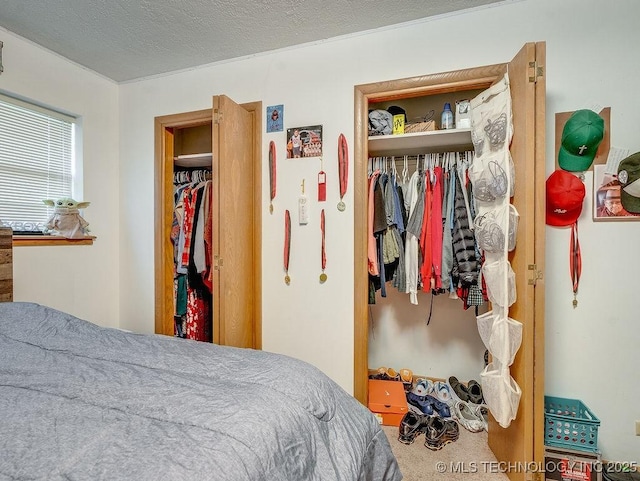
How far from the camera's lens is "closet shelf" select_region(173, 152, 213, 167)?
2379 millimetres

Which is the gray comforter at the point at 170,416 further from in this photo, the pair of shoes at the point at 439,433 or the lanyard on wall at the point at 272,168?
the lanyard on wall at the point at 272,168

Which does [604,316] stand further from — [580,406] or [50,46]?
[50,46]


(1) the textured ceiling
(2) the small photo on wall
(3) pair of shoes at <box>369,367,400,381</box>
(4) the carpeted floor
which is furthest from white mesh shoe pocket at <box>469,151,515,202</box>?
(3) pair of shoes at <box>369,367,400,381</box>

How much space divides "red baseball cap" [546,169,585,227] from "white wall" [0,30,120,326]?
118 inches

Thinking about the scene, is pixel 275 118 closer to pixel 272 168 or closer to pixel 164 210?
pixel 272 168

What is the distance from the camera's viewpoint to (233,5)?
170cm

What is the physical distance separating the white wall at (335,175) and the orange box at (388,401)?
245 mm

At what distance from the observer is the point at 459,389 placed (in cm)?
219

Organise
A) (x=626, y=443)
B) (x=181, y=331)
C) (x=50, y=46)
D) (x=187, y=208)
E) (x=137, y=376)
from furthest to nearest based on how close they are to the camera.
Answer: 1. (x=181, y=331)
2. (x=187, y=208)
3. (x=50, y=46)
4. (x=626, y=443)
5. (x=137, y=376)

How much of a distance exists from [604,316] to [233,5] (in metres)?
2.54

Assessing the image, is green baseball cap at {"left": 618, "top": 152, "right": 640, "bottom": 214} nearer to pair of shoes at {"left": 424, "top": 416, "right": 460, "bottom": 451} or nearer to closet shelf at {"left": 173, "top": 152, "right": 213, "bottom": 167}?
pair of shoes at {"left": 424, "top": 416, "right": 460, "bottom": 451}

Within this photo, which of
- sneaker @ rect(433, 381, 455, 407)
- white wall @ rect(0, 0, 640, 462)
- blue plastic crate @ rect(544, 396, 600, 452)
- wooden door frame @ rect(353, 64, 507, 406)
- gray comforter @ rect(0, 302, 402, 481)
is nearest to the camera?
gray comforter @ rect(0, 302, 402, 481)

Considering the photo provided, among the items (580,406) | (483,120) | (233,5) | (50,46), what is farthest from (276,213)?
(580,406)

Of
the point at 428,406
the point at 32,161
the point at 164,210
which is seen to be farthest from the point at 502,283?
the point at 32,161
